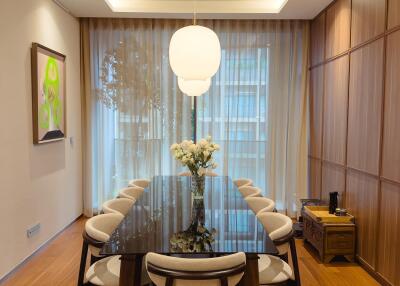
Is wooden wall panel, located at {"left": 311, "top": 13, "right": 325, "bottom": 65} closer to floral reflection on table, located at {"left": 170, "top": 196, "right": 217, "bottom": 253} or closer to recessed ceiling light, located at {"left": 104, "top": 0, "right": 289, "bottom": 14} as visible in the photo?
recessed ceiling light, located at {"left": 104, "top": 0, "right": 289, "bottom": 14}

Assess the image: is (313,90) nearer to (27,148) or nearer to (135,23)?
(135,23)

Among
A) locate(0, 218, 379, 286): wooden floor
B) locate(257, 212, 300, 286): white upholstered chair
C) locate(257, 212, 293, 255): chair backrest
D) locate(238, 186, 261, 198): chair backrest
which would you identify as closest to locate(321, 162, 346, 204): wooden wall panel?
locate(0, 218, 379, 286): wooden floor

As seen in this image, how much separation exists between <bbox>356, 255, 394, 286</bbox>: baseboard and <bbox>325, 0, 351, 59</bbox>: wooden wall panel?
231cm

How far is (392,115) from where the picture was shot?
3.10 meters

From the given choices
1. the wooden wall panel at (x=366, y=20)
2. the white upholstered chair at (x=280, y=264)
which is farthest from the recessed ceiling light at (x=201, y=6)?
the white upholstered chair at (x=280, y=264)

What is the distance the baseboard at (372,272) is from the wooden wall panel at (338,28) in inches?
91.0

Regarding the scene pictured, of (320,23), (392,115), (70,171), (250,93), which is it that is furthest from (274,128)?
(70,171)

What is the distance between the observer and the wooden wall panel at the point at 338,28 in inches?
160

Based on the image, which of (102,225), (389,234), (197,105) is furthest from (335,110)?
(102,225)

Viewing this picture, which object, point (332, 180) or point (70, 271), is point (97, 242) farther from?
point (332, 180)

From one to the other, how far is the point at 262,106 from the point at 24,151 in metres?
3.45

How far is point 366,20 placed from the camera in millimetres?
3572

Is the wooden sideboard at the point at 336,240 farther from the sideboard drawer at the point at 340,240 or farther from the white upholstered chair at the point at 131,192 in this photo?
the white upholstered chair at the point at 131,192

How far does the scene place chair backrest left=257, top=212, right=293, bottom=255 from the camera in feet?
7.62
